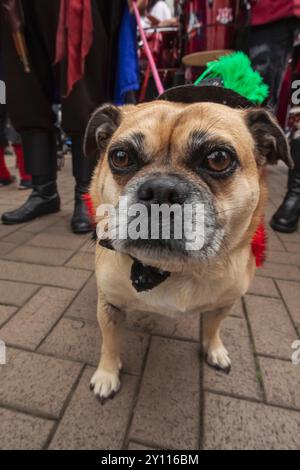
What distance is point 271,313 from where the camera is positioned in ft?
6.03

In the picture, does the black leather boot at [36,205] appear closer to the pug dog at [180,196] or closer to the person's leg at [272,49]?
the pug dog at [180,196]

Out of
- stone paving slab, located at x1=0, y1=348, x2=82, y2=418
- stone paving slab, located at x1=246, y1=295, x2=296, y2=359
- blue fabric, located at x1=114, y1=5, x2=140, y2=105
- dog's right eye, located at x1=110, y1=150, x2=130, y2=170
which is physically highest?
blue fabric, located at x1=114, y1=5, x2=140, y2=105

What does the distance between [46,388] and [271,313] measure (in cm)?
138

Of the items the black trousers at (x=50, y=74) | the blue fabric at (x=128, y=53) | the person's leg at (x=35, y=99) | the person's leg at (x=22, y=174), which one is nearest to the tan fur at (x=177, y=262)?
the blue fabric at (x=128, y=53)

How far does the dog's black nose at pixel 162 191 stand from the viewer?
2.92ft

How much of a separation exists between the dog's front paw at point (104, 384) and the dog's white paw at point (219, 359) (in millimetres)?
475

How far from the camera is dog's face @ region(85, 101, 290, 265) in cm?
92

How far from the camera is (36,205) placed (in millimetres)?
3174

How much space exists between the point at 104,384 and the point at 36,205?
2410 millimetres

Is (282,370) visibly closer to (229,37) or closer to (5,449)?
(5,449)

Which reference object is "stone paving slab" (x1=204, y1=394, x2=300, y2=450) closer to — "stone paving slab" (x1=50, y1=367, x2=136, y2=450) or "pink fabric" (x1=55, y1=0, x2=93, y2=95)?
"stone paving slab" (x1=50, y1=367, x2=136, y2=450)

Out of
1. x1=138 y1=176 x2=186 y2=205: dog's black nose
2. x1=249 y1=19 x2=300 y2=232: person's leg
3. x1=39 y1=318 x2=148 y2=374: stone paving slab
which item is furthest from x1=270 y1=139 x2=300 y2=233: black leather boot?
x1=138 y1=176 x2=186 y2=205: dog's black nose

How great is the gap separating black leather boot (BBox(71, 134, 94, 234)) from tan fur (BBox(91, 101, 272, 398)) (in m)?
1.52

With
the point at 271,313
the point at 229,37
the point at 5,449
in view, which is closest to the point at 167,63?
the point at 229,37
